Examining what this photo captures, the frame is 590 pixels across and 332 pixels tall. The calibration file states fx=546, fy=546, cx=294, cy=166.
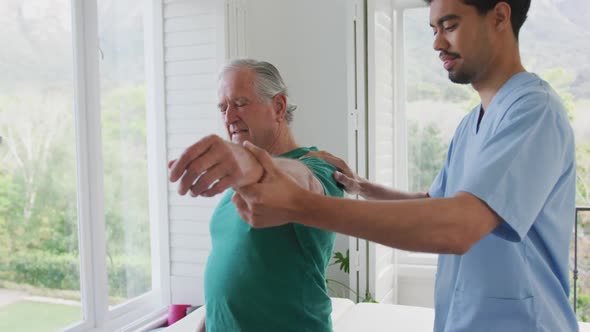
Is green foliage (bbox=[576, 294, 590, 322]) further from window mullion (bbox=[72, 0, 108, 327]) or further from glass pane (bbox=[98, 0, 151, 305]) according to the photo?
window mullion (bbox=[72, 0, 108, 327])

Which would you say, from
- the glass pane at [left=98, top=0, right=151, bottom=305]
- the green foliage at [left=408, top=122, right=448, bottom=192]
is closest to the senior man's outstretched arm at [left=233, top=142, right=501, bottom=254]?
the glass pane at [left=98, top=0, right=151, bottom=305]

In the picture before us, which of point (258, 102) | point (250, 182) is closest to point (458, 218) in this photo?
point (250, 182)

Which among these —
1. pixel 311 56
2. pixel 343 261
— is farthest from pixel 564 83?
pixel 343 261

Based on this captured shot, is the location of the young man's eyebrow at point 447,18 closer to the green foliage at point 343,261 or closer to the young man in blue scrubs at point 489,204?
the young man in blue scrubs at point 489,204

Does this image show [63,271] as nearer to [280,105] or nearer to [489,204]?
[280,105]

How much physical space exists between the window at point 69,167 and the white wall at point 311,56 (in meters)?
0.87

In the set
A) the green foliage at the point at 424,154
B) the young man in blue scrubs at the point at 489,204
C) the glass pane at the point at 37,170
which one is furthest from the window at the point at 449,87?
the young man in blue scrubs at the point at 489,204

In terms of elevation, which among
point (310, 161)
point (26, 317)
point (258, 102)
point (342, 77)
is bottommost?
point (26, 317)

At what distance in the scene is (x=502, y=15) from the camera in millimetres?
1017

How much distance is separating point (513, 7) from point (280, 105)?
0.54 metres

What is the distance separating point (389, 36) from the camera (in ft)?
10.2

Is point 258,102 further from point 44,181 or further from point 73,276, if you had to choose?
point 73,276

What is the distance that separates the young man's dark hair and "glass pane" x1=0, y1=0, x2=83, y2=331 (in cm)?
161

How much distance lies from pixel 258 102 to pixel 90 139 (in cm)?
125
